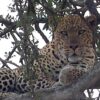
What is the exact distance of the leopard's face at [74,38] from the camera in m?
5.55

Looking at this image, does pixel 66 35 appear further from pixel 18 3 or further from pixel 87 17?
pixel 18 3

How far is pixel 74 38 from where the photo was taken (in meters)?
5.68

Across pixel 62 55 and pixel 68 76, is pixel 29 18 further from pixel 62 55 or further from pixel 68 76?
pixel 62 55

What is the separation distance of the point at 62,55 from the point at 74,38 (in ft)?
0.83

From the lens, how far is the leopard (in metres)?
5.45

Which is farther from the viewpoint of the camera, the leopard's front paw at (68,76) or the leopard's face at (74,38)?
the leopard's face at (74,38)

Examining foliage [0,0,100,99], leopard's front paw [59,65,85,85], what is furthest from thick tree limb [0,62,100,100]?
leopard's front paw [59,65,85,85]

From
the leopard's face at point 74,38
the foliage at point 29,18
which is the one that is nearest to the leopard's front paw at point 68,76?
the foliage at point 29,18

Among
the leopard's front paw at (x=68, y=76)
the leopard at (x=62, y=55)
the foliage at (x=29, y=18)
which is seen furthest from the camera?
the leopard at (x=62, y=55)

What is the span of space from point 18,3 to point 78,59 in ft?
7.61

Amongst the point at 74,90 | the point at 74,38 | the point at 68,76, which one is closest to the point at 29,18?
the point at 74,90

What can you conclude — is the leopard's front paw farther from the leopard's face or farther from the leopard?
the leopard's face

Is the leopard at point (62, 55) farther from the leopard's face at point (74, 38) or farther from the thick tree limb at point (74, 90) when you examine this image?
the thick tree limb at point (74, 90)

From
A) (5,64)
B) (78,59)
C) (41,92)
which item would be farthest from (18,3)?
(78,59)
